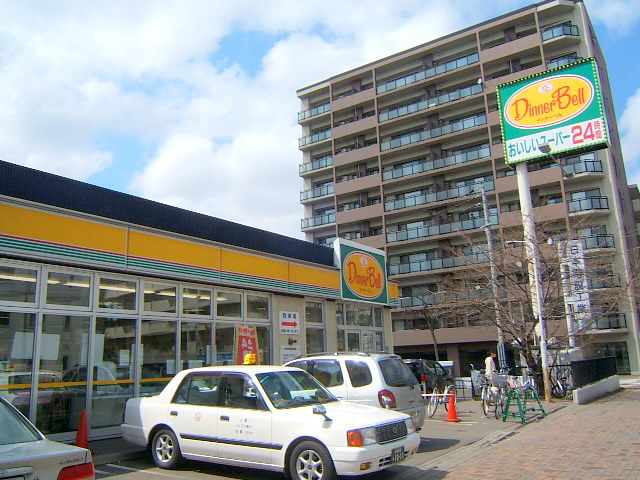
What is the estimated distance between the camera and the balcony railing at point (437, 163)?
45000mm

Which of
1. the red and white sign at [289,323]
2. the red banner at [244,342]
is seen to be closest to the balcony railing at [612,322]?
the red and white sign at [289,323]

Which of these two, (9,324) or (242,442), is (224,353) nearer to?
(9,324)

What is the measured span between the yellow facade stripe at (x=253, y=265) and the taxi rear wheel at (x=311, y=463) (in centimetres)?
757

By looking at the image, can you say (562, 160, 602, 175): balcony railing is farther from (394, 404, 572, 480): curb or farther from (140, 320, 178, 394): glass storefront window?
(140, 320, 178, 394): glass storefront window

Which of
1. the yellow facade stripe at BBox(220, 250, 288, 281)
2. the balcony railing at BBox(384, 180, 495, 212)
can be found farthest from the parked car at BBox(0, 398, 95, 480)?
the balcony railing at BBox(384, 180, 495, 212)

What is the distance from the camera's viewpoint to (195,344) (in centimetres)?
1371

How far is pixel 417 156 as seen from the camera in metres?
49.8

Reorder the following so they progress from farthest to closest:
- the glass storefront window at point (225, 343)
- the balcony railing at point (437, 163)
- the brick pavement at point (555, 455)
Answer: the balcony railing at point (437, 163) < the glass storefront window at point (225, 343) < the brick pavement at point (555, 455)

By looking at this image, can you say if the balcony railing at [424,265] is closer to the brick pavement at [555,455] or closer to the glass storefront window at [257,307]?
the glass storefront window at [257,307]

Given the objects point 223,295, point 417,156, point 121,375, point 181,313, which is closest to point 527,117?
point 223,295

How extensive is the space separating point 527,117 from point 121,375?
58.9 ft

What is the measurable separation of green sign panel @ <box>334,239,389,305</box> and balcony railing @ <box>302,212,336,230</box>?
30713 millimetres

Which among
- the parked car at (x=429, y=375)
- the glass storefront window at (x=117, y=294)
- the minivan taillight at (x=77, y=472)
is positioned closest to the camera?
the minivan taillight at (x=77, y=472)

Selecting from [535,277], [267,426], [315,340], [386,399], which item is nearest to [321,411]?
[267,426]
